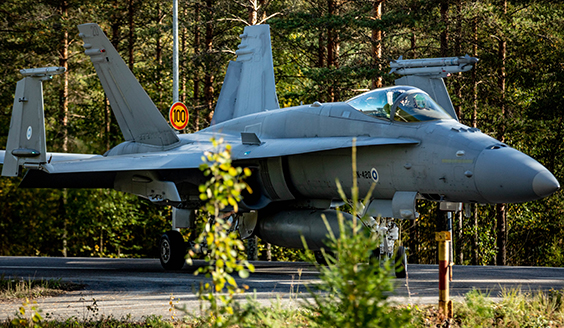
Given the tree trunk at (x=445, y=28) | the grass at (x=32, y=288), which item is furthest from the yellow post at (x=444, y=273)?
the tree trunk at (x=445, y=28)

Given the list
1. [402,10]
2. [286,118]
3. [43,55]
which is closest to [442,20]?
[402,10]

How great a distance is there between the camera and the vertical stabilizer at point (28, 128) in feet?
35.8

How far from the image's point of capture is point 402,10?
21391 mm

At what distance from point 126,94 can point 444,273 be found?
312 inches

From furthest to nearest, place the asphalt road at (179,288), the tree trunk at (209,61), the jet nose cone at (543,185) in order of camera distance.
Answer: the tree trunk at (209,61)
the jet nose cone at (543,185)
the asphalt road at (179,288)

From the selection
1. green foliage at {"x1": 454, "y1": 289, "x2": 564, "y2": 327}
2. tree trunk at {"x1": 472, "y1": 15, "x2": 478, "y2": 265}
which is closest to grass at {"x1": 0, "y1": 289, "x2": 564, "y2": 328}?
green foliage at {"x1": 454, "y1": 289, "x2": 564, "y2": 327}

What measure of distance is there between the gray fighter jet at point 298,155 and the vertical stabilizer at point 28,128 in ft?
0.07

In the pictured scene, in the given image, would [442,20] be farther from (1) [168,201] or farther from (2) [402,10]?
(1) [168,201]

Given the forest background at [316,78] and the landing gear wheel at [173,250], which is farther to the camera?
the forest background at [316,78]

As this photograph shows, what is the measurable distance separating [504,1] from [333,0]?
23.2ft

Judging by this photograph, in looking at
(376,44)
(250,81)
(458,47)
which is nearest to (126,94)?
(250,81)

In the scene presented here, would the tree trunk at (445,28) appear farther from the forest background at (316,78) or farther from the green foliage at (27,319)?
the green foliage at (27,319)

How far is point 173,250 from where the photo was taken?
462 inches

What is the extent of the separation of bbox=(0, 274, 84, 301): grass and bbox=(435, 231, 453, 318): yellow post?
4870 mm
